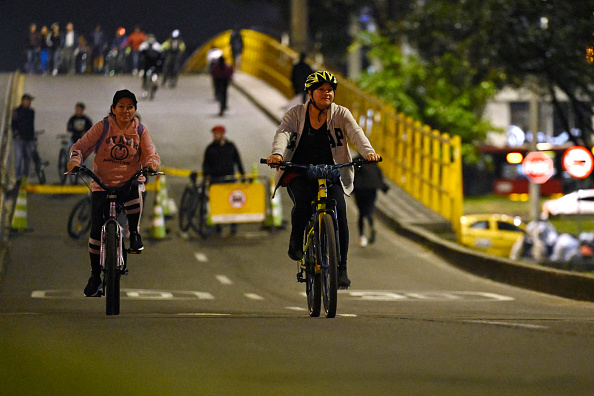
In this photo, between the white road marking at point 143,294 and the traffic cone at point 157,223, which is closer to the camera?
A: the white road marking at point 143,294

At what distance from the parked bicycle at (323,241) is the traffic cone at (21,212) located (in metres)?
10.5

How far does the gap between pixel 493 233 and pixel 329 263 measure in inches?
843

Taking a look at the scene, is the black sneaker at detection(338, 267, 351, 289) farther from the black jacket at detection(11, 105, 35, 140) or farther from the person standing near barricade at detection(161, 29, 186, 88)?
the person standing near barricade at detection(161, 29, 186, 88)

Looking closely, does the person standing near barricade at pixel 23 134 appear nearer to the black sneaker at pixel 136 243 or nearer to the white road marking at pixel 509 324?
the black sneaker at pixel 136 243

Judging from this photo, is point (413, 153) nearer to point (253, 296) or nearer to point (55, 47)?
point (253, 296)

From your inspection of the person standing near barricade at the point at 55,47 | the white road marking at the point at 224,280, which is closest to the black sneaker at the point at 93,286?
the white road marking at the point at 224,280

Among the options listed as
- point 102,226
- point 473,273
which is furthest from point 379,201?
point 102,226

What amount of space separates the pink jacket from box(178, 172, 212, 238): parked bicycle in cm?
942

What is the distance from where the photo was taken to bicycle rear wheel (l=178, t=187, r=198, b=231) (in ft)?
61.2

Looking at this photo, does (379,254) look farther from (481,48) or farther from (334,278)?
(334,278)

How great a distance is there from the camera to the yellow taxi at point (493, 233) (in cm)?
2858

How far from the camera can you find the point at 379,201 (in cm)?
2148

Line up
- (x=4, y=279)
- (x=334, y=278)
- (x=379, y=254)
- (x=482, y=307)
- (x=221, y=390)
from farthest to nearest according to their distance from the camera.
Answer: (x=379, y=254) < (x=4, y=279) < (x=482, y=307) < (x=334, y=278) < (x=221, y=390)

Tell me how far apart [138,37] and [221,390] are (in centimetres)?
3136
